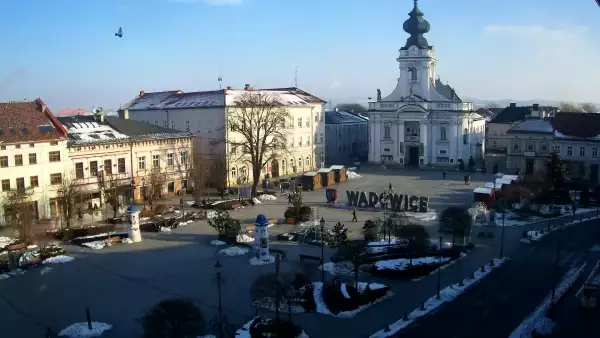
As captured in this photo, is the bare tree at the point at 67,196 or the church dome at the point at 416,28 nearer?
the bare tree at the point at 67,196

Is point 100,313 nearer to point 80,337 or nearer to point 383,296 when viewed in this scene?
point 80,337

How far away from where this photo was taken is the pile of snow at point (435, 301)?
51.6ft

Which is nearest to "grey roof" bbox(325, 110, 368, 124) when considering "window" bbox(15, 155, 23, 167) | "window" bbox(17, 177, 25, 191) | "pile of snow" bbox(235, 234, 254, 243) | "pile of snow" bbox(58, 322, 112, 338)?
"window" bbox(15, 155, 23, 167)

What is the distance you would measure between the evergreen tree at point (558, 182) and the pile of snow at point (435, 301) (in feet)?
51.2

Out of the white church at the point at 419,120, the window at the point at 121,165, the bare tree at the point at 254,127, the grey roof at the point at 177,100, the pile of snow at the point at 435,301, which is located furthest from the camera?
the white church at the point at 419,120

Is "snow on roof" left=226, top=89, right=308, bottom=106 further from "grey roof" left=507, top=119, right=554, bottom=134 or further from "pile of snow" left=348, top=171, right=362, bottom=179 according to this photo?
"grey roof" left=507, top=119, right=554, bottom=134

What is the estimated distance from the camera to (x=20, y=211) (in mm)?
26078

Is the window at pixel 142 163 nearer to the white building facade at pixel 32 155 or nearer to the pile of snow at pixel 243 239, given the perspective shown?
the white building facade at pixel 32 155

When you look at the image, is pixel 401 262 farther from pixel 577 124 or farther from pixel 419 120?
pixel 419 120

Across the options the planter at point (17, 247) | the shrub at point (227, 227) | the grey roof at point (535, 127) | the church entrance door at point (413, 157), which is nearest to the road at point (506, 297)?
the shrub at point (227, 227)

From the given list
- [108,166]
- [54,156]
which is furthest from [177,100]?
[54,156]

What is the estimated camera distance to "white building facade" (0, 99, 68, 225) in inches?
1218

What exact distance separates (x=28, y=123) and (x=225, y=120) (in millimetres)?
15213

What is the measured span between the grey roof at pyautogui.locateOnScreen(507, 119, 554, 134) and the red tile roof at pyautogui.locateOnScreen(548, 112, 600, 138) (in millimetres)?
601
